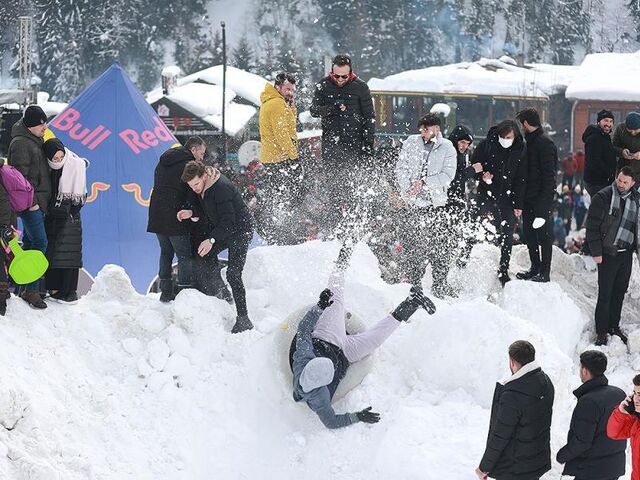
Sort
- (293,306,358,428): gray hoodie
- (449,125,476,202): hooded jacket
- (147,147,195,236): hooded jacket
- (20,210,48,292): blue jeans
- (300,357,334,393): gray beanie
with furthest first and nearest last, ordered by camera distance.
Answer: (449,125,476,202): hooded jacket < (147,147,195,236): hooded jacket < (20,210,48,292): blue jeans < (293,306,358,428): gray hoodie < (300,357,334,393): gray beanie

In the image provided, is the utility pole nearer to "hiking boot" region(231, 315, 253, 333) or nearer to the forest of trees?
"hiking boot" region(231, 315, 253, 333)

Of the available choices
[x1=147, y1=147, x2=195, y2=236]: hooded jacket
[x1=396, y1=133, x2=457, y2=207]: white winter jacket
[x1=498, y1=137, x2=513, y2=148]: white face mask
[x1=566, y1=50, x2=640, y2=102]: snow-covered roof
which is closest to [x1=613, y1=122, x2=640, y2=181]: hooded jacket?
[x1=498, y1=137, x2=513, y2=148]: white face mask

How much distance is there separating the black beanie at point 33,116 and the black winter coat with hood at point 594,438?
4097 millimetres

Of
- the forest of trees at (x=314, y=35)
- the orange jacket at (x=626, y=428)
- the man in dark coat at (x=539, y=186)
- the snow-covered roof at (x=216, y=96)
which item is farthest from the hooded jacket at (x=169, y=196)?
the forest of trees at (x=314, y=35)

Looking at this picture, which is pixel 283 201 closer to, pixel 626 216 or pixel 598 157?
pixel 598 157

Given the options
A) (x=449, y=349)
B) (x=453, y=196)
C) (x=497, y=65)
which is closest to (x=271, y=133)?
(x=453, y=196)

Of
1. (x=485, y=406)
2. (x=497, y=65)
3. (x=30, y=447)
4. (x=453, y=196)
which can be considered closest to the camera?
(x=30, y=447)

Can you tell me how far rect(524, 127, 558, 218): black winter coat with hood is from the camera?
7.72 meters

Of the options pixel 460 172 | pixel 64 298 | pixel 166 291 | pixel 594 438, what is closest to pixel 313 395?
pixel 166 291

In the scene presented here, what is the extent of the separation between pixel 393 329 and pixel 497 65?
29.1 metres

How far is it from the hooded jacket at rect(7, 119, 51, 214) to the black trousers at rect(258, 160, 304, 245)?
7.72 feet

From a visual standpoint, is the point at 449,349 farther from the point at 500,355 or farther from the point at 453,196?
the point at 453,196

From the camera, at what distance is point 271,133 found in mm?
8188

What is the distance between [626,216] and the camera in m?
7.40
